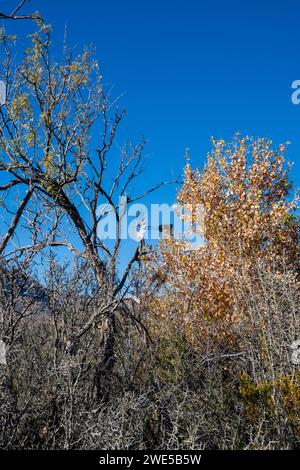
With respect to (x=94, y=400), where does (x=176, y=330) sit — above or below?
above

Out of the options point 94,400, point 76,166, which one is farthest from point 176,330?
point 76,166

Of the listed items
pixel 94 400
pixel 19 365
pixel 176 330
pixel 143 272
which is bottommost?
pixel 94 400

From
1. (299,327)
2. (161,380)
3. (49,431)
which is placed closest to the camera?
(49,431)

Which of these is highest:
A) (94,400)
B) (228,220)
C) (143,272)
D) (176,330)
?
(228,220)

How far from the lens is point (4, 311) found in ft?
18.3

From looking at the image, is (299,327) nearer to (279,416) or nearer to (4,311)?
(279,416)

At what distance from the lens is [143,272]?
809cm

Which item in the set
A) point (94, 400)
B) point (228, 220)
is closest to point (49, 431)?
point (94, 400)

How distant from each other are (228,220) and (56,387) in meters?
9.03
